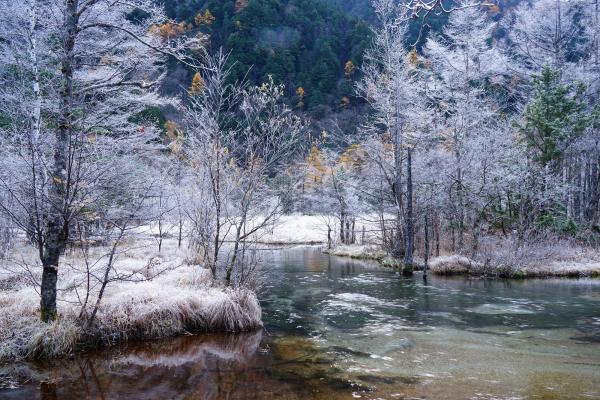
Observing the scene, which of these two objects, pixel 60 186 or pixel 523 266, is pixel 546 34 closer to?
pixel 523 266

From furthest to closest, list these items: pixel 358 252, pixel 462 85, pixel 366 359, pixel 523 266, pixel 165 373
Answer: pixel 358 252
pixel 462 85
pixel 523 266
pixel 366 359
pixel 165 373

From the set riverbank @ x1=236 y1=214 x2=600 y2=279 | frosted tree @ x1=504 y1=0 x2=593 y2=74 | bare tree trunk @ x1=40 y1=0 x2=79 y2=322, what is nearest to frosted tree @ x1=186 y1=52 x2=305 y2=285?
bare tree trunk @ x1=40 y1=0 x2=79 y2=322

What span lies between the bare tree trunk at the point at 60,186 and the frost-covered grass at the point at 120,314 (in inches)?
15.1

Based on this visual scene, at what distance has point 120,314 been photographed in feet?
25.2

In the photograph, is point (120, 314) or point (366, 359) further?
point (120, 314)

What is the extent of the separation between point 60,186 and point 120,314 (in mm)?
2490

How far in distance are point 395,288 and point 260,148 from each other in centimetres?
669

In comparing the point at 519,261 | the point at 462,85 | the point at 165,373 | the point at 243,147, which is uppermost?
the point at 462,85

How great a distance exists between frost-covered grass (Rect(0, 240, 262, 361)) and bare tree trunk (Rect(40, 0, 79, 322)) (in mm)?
383

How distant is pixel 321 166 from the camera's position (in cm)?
3947

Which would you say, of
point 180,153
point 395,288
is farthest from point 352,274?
point 180,153

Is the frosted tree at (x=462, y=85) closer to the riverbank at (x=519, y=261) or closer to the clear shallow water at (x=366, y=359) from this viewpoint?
the riverbank at (x=519, y=261)

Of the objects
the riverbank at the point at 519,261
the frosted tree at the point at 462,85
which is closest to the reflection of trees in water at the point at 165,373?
the riverbank at the point at 519,261

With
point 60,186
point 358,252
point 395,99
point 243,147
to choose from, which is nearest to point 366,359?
point 60,186
